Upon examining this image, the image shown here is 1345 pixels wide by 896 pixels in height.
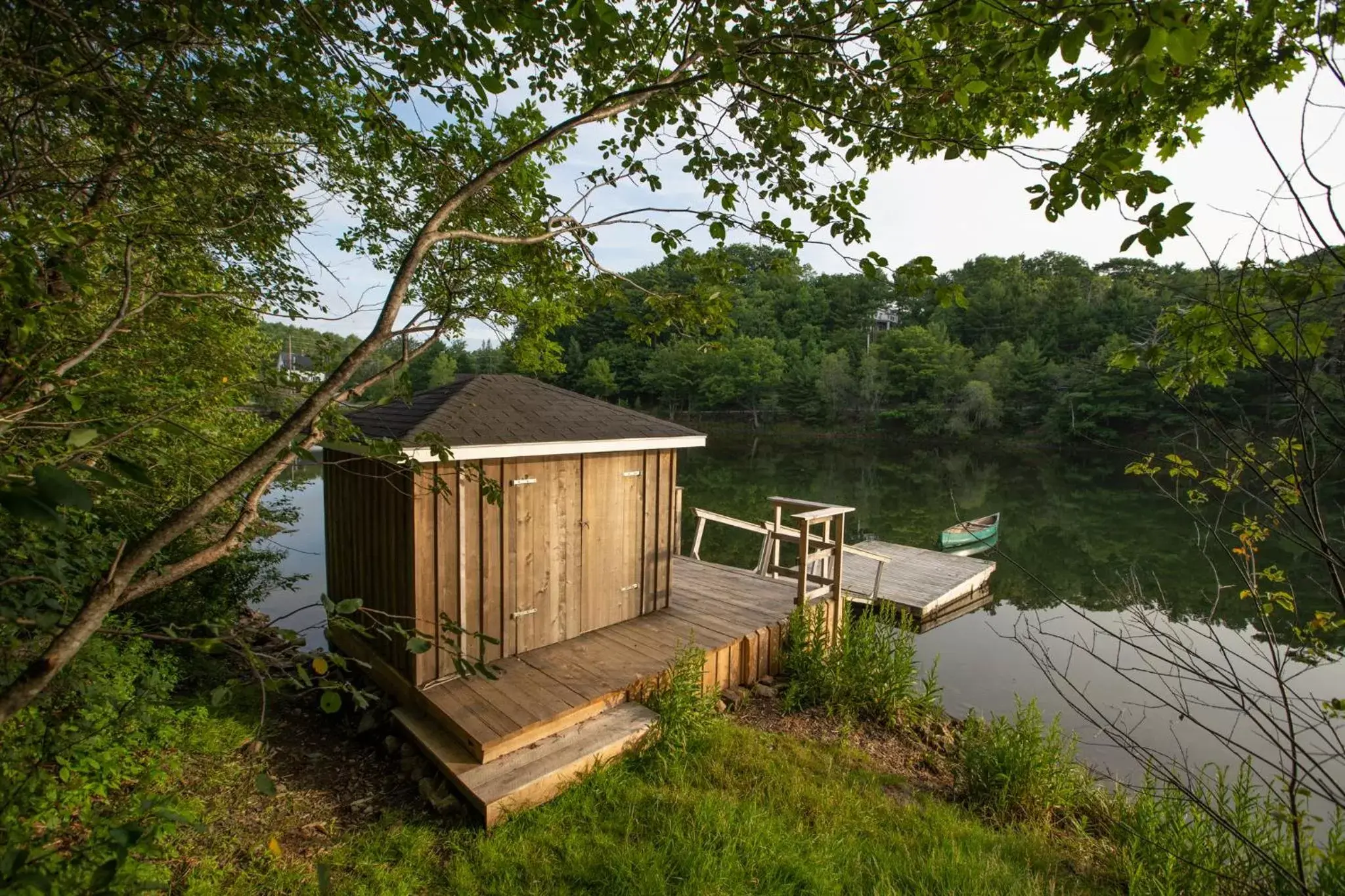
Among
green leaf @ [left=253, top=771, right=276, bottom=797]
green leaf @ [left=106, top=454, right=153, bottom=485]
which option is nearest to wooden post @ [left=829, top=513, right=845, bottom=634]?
green leaf @ [left=253, top=771, right=276, bottom=797]

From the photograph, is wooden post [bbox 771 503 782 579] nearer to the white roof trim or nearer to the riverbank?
the white roof trim

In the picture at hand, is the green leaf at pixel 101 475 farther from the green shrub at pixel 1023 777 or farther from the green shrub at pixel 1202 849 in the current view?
the green shrub at pixel 1023 777

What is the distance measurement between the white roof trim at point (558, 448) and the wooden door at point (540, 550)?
0.57 feet

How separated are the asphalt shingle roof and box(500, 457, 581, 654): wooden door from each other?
0.27m

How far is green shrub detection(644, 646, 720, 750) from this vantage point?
409 cm

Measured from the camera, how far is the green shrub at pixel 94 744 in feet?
8.05

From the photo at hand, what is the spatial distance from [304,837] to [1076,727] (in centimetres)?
720

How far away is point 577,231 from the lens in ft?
7.66

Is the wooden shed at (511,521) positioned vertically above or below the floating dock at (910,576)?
above

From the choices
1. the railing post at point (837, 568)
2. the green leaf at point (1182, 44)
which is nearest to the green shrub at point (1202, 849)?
the railing post at point (837, 568)

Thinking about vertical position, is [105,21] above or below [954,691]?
above

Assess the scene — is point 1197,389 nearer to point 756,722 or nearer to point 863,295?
point 756,722

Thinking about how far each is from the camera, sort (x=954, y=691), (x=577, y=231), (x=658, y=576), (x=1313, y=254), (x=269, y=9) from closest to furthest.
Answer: (x=1313, y=254) < (x=269, y=9) < (x=577, y=231) < (x=658, y=576) < (x=954, y=691)

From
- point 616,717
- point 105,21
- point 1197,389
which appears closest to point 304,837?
point 616,717
